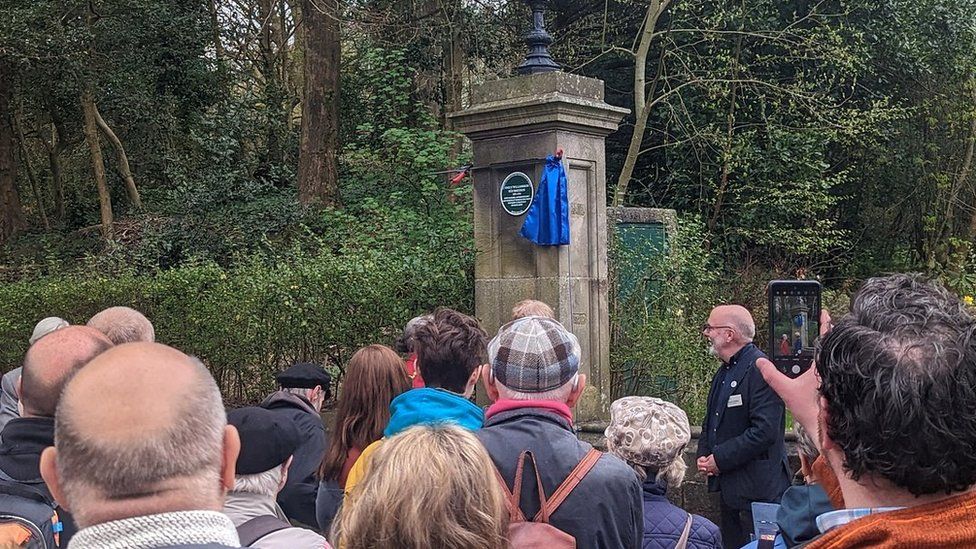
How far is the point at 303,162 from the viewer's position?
15.0m

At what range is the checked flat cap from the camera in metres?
2.93

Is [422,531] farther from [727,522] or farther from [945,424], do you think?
[727,522]

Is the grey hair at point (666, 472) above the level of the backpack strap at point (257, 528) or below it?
below

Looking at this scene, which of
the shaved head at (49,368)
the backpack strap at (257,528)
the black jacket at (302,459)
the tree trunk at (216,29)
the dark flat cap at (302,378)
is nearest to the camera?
the backpack strap at (257,528)

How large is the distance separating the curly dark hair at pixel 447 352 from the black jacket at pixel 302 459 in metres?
0.70

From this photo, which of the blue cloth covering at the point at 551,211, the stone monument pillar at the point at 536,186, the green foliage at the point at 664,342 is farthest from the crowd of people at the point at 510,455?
the green foliage at the point at 664,342

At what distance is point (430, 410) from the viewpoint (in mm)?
3377

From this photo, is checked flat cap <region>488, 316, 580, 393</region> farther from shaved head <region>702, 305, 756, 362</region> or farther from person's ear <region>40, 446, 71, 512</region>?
shaved head <region>702, 305, 756, 362</region>

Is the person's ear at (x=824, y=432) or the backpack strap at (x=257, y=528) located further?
the backpack strap at (x=257, y=528)

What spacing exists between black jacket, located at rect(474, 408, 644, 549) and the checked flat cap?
0.11 metres

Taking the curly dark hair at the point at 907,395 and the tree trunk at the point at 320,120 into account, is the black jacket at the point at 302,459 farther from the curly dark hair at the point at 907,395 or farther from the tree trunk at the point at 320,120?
the tree trunk at the point at 320,120

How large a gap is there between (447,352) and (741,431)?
2.36m

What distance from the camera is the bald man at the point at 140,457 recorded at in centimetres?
160

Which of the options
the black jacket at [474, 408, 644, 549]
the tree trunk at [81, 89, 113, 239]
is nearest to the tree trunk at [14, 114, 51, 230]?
the tree trunk at [81, 89, 113, 239]
